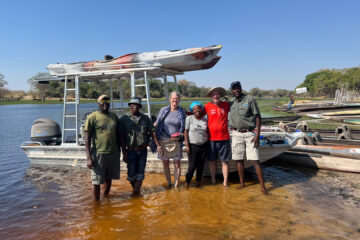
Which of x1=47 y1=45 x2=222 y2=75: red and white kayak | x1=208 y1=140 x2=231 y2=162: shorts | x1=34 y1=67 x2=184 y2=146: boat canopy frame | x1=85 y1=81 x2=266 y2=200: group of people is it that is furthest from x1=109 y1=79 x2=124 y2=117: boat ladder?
x1=208 y1=140 x2=231 y2=162: shorts

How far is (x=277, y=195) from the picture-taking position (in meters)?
4.67

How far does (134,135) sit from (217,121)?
1657 millimetres

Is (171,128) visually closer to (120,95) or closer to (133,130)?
(133,130)

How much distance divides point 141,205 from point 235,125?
2.39m

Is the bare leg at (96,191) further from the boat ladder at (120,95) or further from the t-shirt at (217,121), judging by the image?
the boat ladder at (120,95)

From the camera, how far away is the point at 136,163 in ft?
14.6

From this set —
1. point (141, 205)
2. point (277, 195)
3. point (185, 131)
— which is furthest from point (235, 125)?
point (141, 205)

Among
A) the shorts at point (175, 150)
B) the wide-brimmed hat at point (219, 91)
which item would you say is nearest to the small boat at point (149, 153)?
the shorts at point (175, 150)

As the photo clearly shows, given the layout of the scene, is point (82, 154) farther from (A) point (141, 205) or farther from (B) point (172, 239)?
(B) point (172, 239)

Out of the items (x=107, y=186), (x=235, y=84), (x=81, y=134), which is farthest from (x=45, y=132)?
(x=235, y=84)

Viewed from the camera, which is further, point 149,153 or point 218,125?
point 149,153

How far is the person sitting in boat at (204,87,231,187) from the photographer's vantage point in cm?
468

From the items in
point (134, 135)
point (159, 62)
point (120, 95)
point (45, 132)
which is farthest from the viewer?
point (120, 95)

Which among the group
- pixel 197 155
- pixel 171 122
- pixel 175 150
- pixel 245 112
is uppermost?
pixel 245 112
